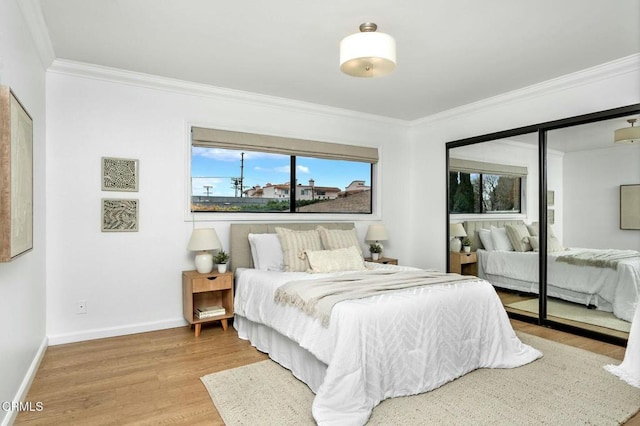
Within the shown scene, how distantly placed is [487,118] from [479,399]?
11.0ft

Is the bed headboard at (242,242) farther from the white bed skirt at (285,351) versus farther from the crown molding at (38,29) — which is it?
the crown molding at (38,29)

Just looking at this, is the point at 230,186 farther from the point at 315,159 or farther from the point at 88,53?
the point at 88,53

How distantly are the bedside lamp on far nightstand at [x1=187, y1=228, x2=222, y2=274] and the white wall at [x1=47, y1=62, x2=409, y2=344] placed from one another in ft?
0.97

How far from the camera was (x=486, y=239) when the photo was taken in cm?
460

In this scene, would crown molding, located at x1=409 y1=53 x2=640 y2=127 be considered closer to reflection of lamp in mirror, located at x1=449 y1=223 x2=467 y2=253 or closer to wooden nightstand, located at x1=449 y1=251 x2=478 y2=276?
reflection of lamp in mirror, located at x1=449 y1=223 x2=467 y2=253

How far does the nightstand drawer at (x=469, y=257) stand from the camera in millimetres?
4756

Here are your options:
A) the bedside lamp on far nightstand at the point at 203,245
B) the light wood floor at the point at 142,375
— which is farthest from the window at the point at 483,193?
the bedside lamp on far nightstand at the point at 203,245

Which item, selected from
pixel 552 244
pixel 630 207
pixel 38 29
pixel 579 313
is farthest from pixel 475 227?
pixel 38 29

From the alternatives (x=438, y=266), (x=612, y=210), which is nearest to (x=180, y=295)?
(x=438, y=266)

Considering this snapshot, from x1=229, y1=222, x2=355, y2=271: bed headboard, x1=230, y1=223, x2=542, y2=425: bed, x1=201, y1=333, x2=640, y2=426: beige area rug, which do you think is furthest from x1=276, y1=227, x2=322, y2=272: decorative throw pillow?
x1=201, y1=333, x2=640, y2=426: beige area rug

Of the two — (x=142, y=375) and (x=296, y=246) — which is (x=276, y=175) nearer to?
(x=296, y=246)

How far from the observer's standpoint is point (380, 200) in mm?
5398

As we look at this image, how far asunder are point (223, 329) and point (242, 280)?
1.86 ft

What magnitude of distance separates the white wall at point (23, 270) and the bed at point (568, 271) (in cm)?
442
